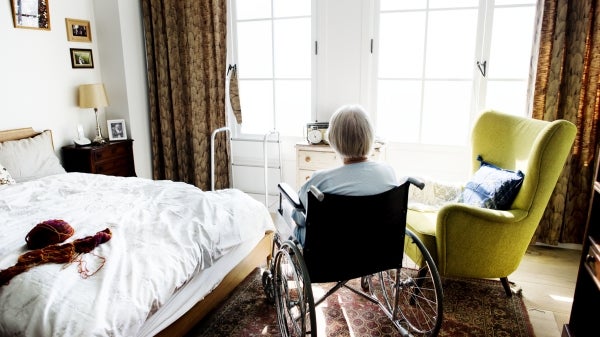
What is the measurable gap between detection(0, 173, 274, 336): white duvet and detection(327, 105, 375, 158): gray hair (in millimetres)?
757

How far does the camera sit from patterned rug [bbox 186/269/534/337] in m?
2.12

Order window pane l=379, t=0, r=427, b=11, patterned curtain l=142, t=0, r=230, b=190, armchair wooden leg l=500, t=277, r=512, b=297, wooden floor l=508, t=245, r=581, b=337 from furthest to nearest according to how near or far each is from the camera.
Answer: patterned curtain l=142, t=0, r=230, b=190 → window pane l=379, t=0, r=427, b=11 → armchair wooden leg l=500, t=277, r=512, b=297 → wooden floor l=508, t=245, r=581, b=337

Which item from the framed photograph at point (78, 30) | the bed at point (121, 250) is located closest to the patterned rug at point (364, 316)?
the bed at point (121, 250)

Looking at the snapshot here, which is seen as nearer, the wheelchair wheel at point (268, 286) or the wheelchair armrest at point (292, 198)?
the wheelchair armrest at point (292, 198)

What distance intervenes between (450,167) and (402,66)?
3.12ft

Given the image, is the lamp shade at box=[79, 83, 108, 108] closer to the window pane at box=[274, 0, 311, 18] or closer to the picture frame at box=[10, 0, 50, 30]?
the picture frame at box=[10, 0, 50, 30]

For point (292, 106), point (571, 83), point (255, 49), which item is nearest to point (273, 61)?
point (255, 49)

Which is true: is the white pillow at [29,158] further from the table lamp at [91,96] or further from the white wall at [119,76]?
the table lamp at [91,96]

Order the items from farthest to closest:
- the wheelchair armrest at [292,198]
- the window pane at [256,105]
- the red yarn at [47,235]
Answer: the window pane at [256,105]
the wheelchair armrest at [292,198]
the red yarn at [47,235]

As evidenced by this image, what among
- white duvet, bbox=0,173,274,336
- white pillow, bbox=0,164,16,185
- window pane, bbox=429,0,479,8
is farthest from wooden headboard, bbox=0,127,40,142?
window pane, bbox=429,0,479,8

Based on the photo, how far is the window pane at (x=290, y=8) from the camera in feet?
11.9

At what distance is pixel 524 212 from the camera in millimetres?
2160

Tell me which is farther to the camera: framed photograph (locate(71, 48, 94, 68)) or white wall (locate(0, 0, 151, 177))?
framed photograph (locate(71, 48, 94, 68))

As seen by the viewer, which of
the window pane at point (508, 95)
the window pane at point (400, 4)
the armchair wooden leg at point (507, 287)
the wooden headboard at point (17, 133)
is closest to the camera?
the armchair wooden leg at point (507, 287)
